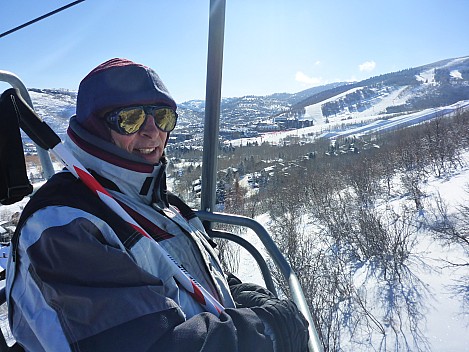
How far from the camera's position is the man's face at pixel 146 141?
0.89m

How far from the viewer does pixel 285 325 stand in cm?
76

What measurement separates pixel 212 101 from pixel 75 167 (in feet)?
2.21

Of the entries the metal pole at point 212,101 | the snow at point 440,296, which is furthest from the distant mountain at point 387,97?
the metal pole at point 212,101

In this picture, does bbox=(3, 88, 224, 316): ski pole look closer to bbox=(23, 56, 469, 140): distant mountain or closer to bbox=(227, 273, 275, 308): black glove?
bbox=(227, 273, 275, 308): black glove

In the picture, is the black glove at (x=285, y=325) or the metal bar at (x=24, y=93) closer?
the black glove at (x=285, y=325)

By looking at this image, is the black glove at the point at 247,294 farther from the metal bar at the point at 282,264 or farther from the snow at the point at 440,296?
the snow at the point at 440,296

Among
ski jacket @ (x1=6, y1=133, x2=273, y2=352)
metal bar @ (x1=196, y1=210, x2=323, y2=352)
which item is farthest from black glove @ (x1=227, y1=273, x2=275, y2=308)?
ski jacket @ (x1=6, y1=133, x2=273, y2=352)

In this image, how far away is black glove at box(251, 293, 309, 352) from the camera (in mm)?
742

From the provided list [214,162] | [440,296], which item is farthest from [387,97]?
[214,162]

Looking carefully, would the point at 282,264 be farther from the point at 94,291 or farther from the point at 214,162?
the point at 94,291

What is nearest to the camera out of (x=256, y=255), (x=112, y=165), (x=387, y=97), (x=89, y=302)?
(x=89, y=302)

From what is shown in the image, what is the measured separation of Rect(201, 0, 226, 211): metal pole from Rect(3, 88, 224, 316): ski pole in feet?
2.13

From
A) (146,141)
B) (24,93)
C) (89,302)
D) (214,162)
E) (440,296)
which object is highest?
(24,93)

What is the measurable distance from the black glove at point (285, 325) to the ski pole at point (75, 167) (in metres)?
0.11
